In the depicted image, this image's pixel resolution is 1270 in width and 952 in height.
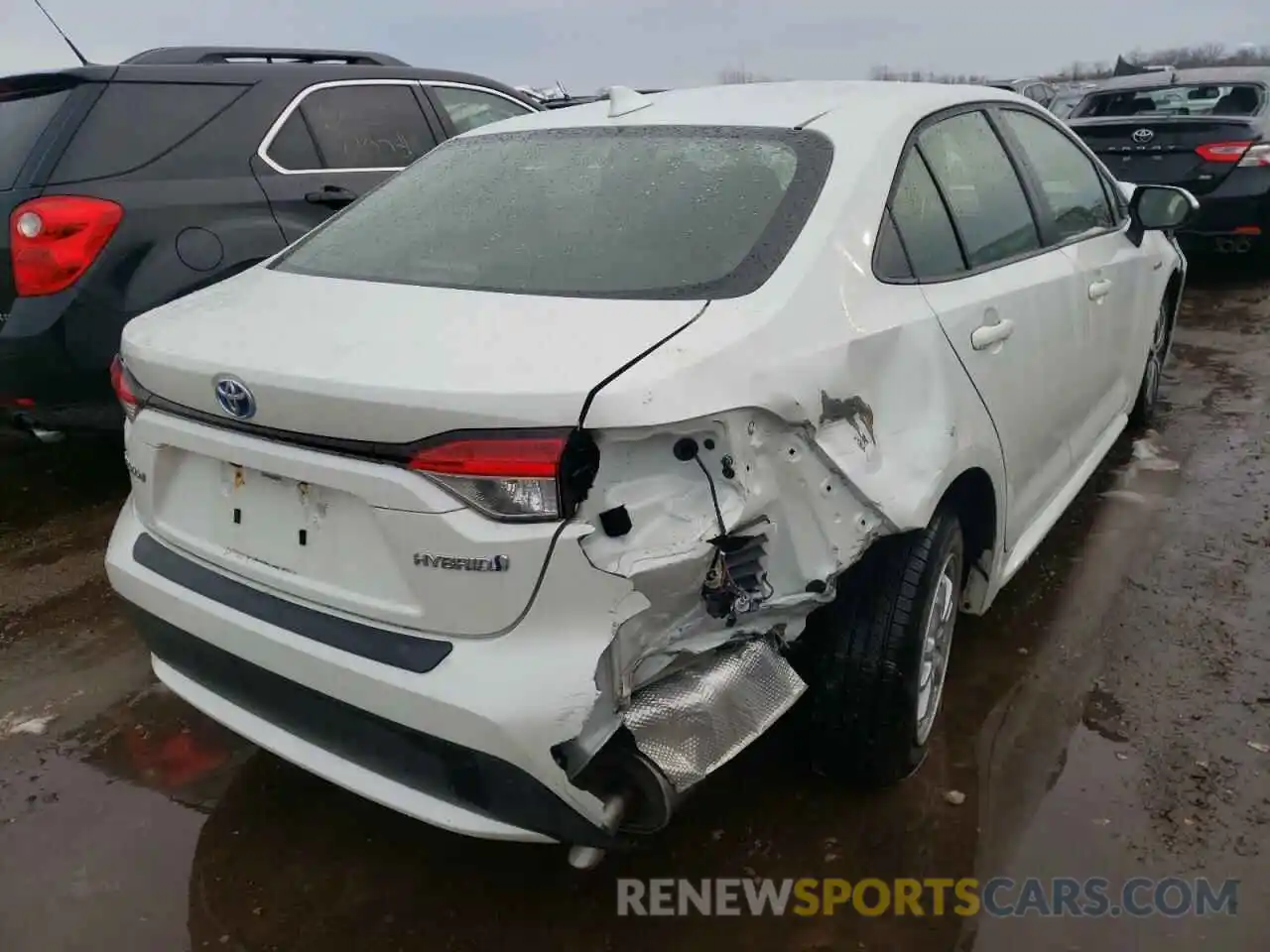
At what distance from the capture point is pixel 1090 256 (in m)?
3.36

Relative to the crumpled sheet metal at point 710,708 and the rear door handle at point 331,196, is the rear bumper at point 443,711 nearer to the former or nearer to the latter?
the crumpled sheet metal at point 710,708

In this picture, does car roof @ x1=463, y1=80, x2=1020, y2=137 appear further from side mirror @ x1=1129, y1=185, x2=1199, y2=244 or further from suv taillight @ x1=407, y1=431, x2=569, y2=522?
suv taillight @ x1=407, y1=431, x2=569, y2=522

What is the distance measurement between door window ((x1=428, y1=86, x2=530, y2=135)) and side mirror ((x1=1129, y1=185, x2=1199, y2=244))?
299 cm

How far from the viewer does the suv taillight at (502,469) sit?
1689 millimetres

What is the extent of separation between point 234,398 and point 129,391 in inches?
19.4

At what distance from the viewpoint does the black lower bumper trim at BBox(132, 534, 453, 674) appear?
1.83 m

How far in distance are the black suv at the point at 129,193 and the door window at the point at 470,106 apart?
2.26ft

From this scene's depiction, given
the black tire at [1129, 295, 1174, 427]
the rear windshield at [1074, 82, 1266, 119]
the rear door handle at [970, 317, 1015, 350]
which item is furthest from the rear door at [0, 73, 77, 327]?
the rear windshield at [1074, 82, 1266, 119]

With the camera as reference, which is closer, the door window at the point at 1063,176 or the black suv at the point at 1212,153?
the door window at the point at 1063,176

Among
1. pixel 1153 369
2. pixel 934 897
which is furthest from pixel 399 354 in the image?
pixel 1153 369

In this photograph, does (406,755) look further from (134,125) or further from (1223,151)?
(1223,151)

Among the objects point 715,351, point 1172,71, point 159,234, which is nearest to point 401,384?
point 715,351

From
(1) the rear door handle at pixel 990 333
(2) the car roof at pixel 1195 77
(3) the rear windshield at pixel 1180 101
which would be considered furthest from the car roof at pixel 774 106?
(2) the car roof at pixel 1195 77

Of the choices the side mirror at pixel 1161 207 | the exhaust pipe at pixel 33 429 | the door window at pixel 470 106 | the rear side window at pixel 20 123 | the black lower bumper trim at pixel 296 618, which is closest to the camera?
the black lower bumper trim at pixel 296 618
